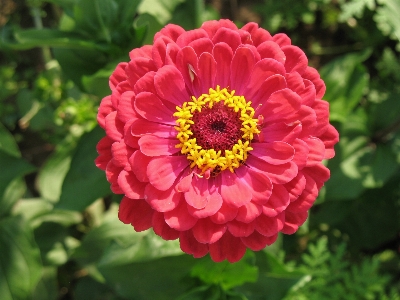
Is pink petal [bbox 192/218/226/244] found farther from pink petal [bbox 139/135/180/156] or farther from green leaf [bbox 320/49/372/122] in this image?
green leaf [bbox 320/49/372/122]

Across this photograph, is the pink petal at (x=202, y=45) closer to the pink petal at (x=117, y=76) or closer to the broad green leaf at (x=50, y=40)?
the pink petal at (x=117, y=76)

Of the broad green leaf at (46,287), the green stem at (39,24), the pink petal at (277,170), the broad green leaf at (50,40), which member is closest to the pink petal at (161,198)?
the pink petal at (277,170)

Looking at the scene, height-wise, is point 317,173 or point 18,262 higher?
point 317,173

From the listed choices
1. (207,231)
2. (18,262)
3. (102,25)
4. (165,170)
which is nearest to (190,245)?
(207,231)

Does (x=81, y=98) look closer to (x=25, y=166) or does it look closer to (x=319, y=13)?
(x=25, y=166)

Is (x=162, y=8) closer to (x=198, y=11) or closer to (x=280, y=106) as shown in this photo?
(x=198, y=11)

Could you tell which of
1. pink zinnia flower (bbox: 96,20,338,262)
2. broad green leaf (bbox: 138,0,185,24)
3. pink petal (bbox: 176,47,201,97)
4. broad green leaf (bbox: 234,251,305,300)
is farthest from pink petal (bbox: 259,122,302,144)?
broad green leaf (bbox: 138,0,185,24)
